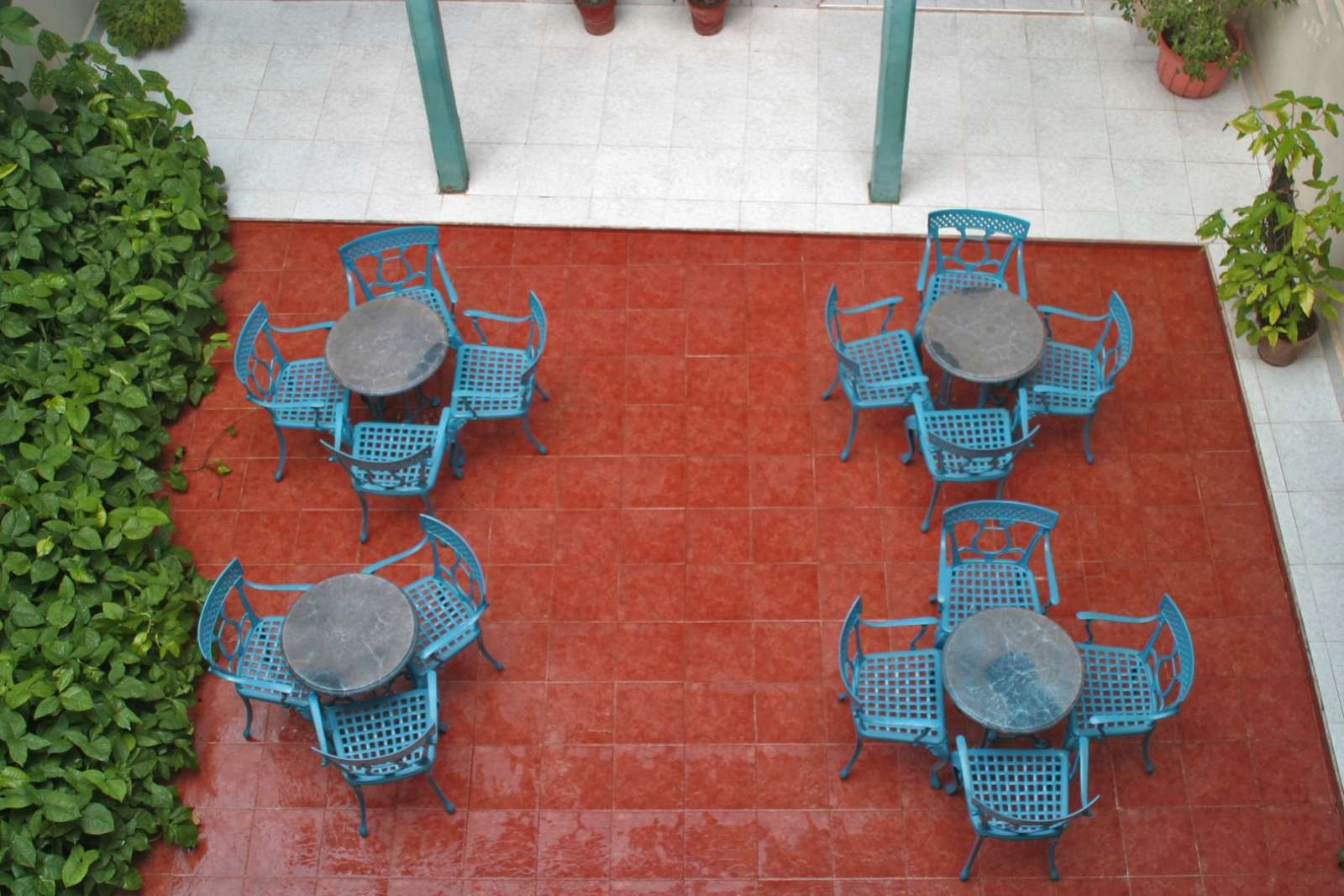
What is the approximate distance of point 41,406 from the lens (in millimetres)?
8000

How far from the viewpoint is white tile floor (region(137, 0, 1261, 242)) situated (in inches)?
371

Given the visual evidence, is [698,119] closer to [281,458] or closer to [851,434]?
[851,434]

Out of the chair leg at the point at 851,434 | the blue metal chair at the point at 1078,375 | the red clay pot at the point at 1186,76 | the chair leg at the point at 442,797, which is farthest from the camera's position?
the red clay pot at the point at 1186,76

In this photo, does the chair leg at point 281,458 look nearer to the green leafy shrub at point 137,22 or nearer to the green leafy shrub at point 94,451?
the green leafy shrub at point 94,451

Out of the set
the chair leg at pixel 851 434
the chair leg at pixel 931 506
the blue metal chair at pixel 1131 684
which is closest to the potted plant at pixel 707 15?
the chair leg at pixel 851 434

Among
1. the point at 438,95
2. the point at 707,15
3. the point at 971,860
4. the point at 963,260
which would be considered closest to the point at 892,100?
the point at 963,260

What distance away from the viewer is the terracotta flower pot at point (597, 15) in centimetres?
1012

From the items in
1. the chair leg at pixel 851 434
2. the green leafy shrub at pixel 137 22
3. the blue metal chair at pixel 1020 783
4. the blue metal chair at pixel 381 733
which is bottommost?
the blue metal chair at pixel 381 733

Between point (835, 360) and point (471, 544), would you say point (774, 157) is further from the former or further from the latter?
point (471, 544)

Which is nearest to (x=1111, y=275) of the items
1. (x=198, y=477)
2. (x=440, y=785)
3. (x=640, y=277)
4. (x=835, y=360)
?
(x=835, y=360)

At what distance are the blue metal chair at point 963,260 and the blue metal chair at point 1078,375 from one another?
0.36 m

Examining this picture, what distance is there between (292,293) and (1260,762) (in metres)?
6.50

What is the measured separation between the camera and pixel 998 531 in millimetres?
8086

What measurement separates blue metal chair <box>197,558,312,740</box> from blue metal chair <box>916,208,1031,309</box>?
415cm
